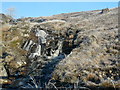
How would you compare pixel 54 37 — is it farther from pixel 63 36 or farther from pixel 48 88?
pixel 48 88

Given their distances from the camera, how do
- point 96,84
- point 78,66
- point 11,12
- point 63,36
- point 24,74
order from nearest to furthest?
point 96,84 → point 78,66 → point 24,74 → point 63,36 → point 11,12

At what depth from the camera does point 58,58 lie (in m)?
28.8

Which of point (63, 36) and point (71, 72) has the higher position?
point (63, 36)

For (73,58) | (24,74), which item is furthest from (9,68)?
(73,58)

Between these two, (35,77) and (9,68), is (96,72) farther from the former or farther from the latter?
(9,68)

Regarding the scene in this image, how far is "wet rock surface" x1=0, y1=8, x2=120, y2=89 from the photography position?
20578mm

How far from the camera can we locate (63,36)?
3834 cm

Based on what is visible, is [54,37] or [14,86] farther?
[54,37]

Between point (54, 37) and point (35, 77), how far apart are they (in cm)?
1551

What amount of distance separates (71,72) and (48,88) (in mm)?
3531

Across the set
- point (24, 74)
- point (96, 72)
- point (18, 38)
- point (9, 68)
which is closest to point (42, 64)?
point (24, 74)

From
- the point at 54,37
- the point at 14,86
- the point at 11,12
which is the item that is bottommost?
the point at 14,86

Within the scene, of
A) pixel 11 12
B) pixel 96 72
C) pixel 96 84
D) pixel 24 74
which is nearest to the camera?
pixel 96 84

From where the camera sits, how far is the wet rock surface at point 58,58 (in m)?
20.6
